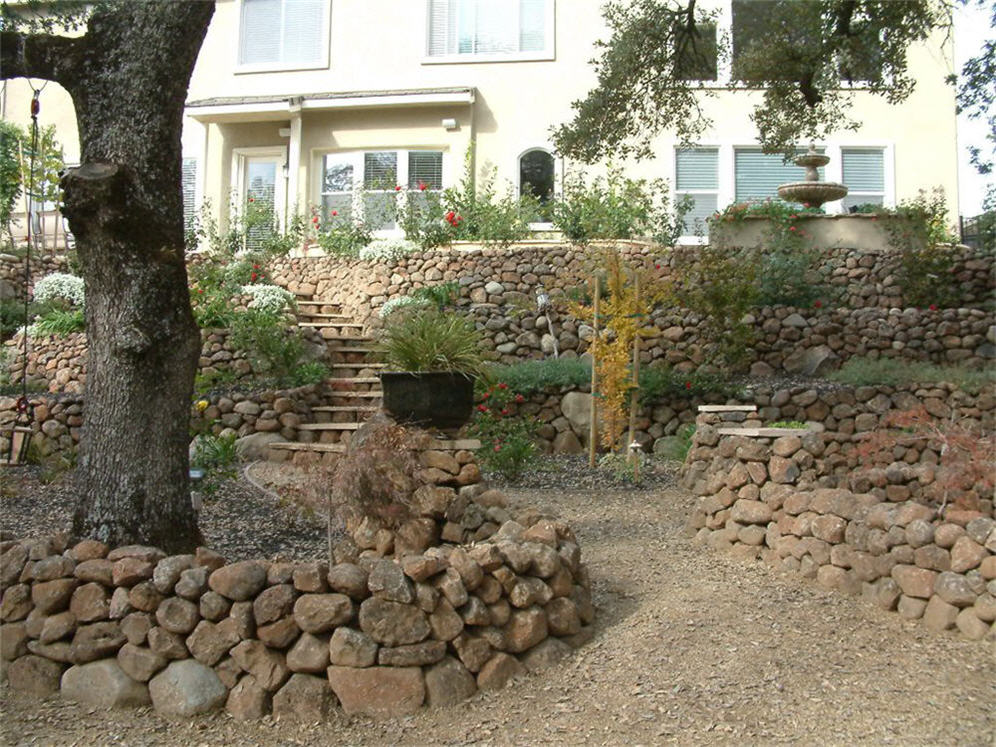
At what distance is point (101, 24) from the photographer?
4453 millimetres

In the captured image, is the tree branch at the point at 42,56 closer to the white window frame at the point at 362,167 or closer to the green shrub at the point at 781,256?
the green shrub at the point at 781,256

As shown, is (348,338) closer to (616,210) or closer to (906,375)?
(616,210)

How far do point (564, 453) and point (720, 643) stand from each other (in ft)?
20.1

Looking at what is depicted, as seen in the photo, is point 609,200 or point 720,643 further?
point 609,200

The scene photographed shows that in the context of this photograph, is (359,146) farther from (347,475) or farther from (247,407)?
(347,475)

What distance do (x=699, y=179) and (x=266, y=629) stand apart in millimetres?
13214

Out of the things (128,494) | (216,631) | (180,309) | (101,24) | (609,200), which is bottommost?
(216,631)

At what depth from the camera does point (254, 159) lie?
54.5ft

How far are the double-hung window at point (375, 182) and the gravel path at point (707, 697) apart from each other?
38.4ft

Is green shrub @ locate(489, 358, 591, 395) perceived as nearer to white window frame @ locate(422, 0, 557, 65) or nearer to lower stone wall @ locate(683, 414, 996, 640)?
lower stone wall @ locate(683, 414, 996, 640)

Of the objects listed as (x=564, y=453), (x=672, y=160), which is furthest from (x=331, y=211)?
(x=564, y=453)

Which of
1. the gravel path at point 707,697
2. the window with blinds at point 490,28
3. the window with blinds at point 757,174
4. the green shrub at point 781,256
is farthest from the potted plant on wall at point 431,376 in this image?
the window with blinds at point 490,28

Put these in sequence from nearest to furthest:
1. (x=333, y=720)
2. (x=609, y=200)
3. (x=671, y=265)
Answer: (x=333, y=720), (x=671, y=265), (x=609, y=200)

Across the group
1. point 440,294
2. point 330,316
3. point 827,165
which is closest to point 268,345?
point 330,316
